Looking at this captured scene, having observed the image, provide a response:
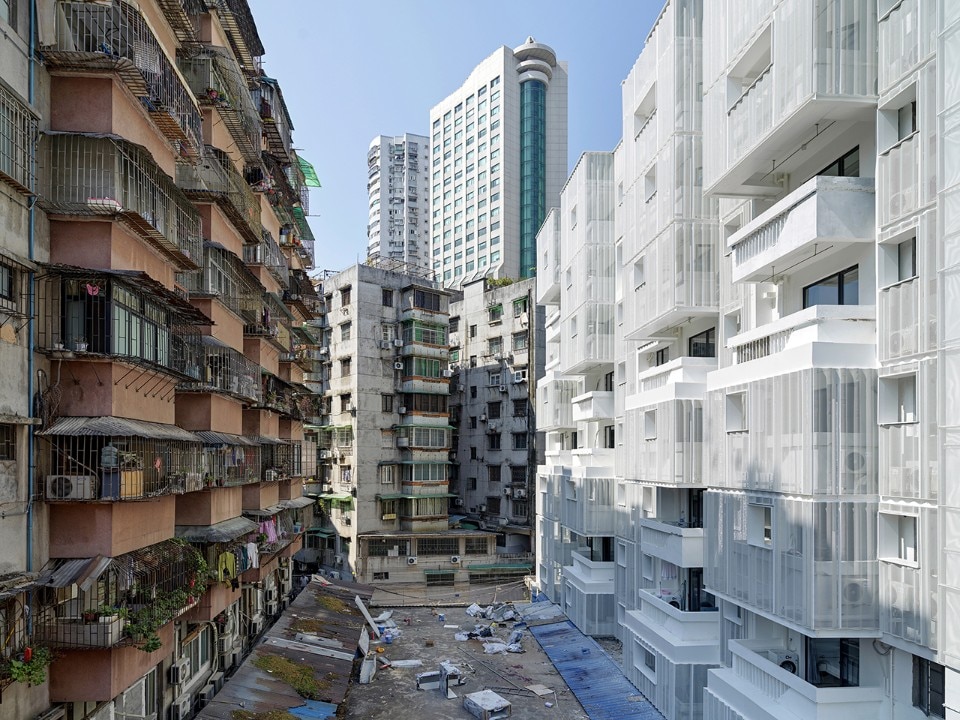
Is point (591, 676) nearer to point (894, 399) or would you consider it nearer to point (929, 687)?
point (929, 687)

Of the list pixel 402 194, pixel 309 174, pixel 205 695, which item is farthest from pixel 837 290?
pixel 402 194

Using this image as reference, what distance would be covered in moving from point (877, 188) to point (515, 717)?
834 inches

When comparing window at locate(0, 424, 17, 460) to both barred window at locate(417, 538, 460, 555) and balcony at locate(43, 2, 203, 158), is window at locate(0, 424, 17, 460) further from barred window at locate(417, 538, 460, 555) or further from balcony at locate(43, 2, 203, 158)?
barred window at locate(417, 538, 460, 555)

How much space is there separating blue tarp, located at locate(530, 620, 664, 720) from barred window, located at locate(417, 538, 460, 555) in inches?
637

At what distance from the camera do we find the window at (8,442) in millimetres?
13219

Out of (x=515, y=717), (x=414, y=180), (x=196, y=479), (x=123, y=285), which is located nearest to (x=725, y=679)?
(x=515, y=717)

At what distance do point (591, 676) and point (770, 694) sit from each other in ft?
45.8

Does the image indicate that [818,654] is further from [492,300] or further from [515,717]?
[492,300]

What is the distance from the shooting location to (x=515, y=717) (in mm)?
26734

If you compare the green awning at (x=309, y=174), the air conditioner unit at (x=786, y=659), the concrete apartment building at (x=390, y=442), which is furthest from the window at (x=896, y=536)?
the concrete apartment building at (x=390, y=442)

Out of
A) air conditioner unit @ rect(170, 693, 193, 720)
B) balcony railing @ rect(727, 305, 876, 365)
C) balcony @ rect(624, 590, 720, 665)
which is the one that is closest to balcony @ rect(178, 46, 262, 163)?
air conditioner unit @ rect(170, 693, 193, 720)

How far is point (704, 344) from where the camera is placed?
24906mm

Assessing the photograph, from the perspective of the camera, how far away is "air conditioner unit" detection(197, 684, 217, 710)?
23.2 m

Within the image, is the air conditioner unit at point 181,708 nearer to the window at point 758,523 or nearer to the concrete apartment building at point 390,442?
the window at point 758,523
